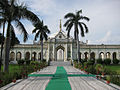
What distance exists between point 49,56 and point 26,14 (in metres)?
35.0

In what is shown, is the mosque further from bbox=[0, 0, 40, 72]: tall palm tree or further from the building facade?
bbox=[0, 0, 40, 72]: tall palm tree

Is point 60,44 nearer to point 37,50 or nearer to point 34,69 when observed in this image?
point 37,50

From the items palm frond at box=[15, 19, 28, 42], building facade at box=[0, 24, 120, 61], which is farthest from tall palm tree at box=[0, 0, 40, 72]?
building facade at box=[0, 24, 120, 61]

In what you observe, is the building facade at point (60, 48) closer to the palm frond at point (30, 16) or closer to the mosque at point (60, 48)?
the mosque at point (60, 48)

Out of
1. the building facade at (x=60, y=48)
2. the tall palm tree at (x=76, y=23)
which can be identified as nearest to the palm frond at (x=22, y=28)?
the tall palm tree at (x=76, y=23)

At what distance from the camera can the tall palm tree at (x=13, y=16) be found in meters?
13.8

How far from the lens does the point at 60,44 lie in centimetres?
4959

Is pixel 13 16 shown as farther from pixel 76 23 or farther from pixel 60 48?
pixel 60 48

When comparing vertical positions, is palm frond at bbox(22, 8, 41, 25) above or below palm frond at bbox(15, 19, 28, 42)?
above

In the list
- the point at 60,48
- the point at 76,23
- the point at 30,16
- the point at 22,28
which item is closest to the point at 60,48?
the point at 60,48

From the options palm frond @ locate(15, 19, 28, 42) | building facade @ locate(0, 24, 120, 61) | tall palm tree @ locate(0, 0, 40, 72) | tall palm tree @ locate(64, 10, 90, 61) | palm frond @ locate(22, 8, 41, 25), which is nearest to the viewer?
tall palm tree @ locate(0, 0, 40, 72)

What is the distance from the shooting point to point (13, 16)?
47.0 ft

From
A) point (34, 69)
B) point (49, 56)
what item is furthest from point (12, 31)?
point (49, 56)

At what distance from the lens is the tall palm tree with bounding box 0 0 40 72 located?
13.8m
